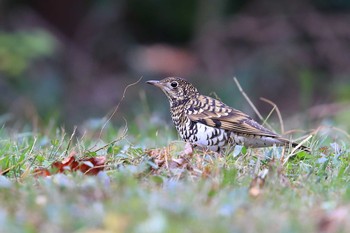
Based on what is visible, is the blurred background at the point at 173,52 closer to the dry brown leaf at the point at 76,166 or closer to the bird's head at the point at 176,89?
the bird's head at the point at 176,89

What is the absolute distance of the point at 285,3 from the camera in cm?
1745

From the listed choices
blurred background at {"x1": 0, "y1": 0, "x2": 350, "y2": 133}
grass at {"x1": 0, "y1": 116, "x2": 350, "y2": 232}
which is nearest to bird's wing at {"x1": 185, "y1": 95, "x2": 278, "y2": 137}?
grass at {"x1": 0, "y1": 116, "x2": 350, "y2": 232}

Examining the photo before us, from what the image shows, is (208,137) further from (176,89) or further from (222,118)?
(176,89)

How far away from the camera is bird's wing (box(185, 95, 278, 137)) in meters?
7.28

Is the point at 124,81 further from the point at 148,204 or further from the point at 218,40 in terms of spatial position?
the point at 148,204

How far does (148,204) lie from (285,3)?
43.1 ft

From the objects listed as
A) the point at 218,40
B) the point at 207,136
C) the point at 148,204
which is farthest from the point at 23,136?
the point at 218,40

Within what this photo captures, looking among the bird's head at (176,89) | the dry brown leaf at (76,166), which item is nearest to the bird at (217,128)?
the bird's head at (176,89)

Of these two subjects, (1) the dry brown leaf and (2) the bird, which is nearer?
(1) the dry brown leaf

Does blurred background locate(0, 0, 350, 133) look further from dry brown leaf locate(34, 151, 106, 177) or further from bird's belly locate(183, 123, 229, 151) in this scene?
dry brown leaf locate(34, 151, 106, 177)

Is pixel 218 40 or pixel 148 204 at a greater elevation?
pixel 148 204

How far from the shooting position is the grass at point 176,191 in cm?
455

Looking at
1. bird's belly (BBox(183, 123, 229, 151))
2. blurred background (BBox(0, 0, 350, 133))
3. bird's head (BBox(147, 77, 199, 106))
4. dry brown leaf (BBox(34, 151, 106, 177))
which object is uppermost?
bird's head (BBox(147, 77, 199, 106))

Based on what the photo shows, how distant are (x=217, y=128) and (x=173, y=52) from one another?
11.0 m
